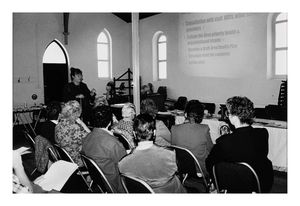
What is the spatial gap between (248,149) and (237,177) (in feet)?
0.75

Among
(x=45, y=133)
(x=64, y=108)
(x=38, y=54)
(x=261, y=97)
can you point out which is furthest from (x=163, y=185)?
(x=38, y=54)

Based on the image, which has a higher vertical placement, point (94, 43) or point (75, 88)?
point (94, 43)

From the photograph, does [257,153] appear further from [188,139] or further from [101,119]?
[101,119]

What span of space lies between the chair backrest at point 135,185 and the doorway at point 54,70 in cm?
930

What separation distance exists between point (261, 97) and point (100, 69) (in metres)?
6.13

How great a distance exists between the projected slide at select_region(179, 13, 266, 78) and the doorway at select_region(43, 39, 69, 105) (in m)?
4.06

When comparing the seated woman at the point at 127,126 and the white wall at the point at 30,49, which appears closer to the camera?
the seated woman at the point at 127,126

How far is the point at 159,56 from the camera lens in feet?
38.3

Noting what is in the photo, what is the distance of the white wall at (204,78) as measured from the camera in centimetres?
804

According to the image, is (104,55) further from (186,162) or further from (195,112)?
(186,162)

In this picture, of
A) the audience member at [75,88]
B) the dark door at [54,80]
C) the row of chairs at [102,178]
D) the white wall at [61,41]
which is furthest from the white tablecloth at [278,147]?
the dark door at [54,80]

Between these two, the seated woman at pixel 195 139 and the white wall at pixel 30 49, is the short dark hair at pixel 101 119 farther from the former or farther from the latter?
the white wall at pixel 30 49

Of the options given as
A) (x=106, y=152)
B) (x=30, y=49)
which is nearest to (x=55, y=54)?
(x=30, y=49)

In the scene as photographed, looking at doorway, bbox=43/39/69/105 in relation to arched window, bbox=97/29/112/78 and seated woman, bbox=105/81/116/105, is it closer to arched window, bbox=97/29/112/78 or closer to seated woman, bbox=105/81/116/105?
arched window, bbox=97/29/112/78
